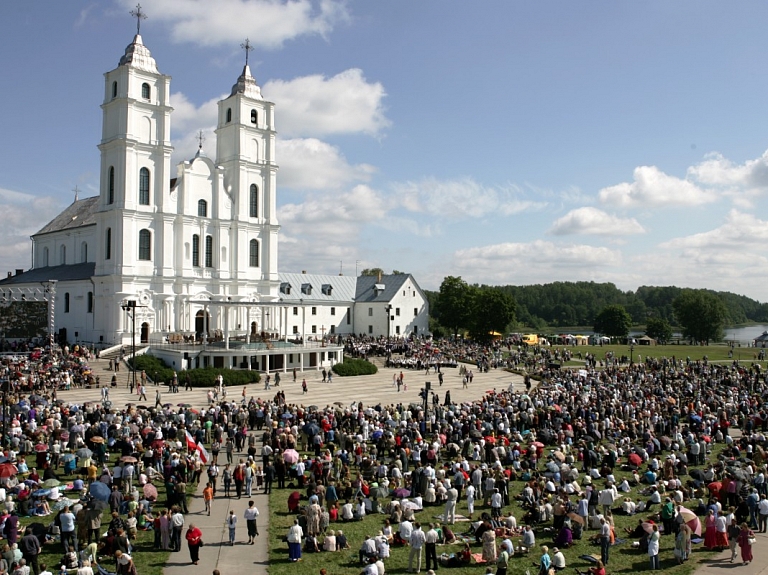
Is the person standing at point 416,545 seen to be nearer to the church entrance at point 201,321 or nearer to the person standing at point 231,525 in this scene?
the person standing at point 231,525

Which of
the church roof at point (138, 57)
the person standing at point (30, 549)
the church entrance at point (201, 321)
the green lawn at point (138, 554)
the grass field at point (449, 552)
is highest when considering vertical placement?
the church roof at point (138, 57)

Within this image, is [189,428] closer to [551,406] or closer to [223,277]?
[551,406]

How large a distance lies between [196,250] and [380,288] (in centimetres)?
2538

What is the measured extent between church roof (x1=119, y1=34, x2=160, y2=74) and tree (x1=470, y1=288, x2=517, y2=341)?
38267 mm

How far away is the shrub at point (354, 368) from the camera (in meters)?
47.0

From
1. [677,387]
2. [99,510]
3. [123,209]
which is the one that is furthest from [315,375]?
[99,510]

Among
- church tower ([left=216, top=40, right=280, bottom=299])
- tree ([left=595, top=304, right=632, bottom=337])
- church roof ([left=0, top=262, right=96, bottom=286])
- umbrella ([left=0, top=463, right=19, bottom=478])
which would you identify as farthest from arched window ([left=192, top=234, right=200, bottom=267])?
tree ([left=595, top=304, right=632, bottom=337])

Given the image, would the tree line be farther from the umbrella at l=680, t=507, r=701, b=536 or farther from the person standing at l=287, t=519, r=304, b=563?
the person standing at l=287, t=519, r=304, b=563

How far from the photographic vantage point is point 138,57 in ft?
169

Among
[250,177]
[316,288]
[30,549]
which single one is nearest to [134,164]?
[250,177]

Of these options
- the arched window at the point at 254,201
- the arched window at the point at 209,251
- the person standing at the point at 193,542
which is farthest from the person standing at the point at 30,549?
the arched window at the point at 254,201

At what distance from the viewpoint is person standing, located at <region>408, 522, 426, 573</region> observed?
13258 millimetres

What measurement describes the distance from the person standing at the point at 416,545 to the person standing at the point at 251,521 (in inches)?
137

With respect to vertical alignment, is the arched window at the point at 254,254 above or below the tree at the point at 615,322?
above
